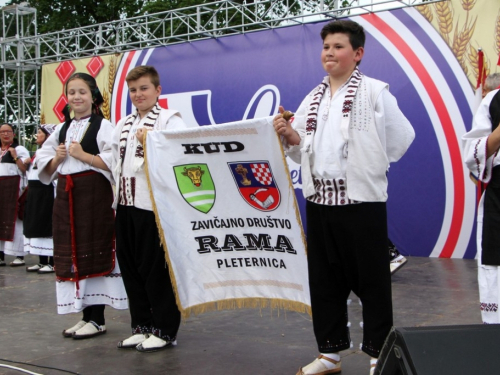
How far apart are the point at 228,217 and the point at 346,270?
2.41 feet

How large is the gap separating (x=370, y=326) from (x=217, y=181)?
42.1 inches

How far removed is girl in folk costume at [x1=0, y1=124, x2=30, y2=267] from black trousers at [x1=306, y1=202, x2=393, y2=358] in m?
5.59

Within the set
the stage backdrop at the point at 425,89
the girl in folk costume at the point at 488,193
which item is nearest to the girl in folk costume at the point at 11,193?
the stage backdrop at the point at 425,89

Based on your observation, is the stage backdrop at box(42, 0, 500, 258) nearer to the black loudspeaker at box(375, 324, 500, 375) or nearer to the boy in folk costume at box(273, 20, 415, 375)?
the boy in folk costume at box(273, 20, 415, 375)

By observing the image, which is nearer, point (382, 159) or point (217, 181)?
point (382, 159)

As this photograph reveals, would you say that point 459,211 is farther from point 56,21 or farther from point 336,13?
point 56,21

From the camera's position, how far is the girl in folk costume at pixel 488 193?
291 centimetres

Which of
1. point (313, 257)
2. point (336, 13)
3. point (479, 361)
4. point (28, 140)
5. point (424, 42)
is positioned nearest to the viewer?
point (479, 361)

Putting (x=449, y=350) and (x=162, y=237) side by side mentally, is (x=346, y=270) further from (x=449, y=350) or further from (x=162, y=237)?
(x=449, y=350)

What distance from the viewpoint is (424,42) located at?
7309 millimetres

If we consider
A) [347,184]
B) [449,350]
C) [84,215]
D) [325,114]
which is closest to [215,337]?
[84,215]

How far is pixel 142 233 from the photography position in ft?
11.7

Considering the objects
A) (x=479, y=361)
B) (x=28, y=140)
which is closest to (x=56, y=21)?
(x=28, y=140)

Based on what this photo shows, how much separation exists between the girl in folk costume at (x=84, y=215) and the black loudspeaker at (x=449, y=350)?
2751 mm
